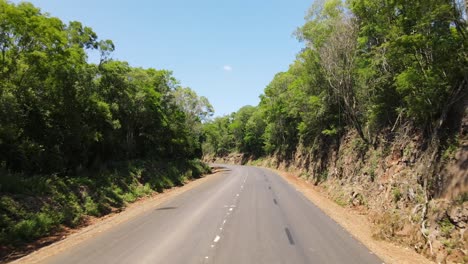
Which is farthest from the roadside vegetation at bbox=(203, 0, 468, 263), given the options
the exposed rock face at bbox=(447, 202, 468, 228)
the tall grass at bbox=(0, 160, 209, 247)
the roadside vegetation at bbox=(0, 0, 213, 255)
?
the roadside vegetation at bbox=(0, 0, 213, 255)

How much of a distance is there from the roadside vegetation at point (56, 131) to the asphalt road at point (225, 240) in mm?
3681

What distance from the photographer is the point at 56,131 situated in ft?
62.6

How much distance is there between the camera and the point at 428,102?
1447 centimetres

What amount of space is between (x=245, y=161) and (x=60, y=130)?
77.4m

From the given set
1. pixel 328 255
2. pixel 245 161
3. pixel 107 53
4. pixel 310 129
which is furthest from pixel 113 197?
pixel 245 161

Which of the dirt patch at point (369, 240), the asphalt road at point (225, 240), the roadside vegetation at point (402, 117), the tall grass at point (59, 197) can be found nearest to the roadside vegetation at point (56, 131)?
the tall grass at point (59, 197)

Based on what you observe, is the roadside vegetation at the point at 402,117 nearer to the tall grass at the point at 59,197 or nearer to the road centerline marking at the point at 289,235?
the road centerline marking at the point at 289,235

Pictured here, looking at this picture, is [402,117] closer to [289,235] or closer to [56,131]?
[289,235]

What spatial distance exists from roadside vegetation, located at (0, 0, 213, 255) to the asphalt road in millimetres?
3681

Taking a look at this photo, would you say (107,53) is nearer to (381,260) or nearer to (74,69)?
(74,69)

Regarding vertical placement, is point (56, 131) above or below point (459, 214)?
above

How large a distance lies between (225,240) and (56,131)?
43.6 feet

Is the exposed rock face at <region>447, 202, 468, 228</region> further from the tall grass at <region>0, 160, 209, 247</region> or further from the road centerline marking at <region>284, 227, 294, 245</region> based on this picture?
the tall grass at <region>0, 160, 209, 247</region>

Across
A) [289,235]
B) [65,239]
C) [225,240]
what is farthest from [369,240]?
[65,239]
